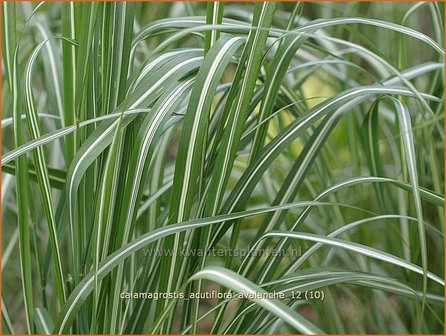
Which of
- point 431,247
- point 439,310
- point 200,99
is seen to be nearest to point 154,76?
point 200,99

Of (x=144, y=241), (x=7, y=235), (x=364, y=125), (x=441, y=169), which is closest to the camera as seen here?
(x=144, y=241)

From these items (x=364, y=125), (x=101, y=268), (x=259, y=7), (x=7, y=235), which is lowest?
(x=7, y=235)

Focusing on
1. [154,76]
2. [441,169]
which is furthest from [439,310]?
[154,76]

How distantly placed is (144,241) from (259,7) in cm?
22

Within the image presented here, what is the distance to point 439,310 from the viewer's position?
746mm

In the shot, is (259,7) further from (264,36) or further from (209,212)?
(209,212)

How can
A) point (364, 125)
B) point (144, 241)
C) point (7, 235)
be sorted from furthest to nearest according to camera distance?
point (7, 235) < point (364, 125) < point (144, 241)

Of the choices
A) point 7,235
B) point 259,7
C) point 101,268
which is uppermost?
point 259,7

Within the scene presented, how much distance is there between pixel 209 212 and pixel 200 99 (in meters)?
0.10

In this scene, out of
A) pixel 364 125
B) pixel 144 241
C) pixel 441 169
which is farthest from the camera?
pixel 441 169

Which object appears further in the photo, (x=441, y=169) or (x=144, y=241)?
(x=441, y=169)

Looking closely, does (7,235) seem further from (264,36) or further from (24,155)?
(264,36)

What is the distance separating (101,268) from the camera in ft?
1.69

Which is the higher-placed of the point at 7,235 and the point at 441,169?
the point at 441,169
